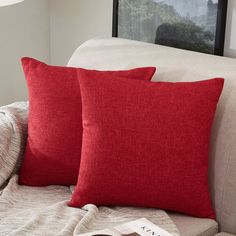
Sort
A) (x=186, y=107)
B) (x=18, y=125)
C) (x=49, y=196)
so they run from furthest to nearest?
(x=18, y=125) < (x=49, y=196) < (x=186, y=107)

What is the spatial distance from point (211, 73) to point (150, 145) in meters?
0.36

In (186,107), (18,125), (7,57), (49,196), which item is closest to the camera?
(186,107)

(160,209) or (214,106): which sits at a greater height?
(214,106)

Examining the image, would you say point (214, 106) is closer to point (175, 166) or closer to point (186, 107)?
point (186, 107)

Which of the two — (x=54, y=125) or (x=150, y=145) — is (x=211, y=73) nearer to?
(x=150, y=145)

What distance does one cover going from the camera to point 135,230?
138 cm

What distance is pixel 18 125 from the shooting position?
6.05 ft

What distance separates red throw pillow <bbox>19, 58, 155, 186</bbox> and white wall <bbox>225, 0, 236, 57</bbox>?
0.46m

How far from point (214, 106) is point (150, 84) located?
0.68 feet

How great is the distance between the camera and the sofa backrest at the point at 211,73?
162 centimetres

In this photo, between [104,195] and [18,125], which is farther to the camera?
[18,125]

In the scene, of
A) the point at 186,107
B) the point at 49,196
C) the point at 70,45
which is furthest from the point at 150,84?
the point at 70,45

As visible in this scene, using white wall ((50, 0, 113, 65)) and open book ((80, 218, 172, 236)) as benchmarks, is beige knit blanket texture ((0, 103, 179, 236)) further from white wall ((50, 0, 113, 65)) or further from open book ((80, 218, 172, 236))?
white wall ((50, 0, 113, 65))

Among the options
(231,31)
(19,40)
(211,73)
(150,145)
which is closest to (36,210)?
(150,145)
